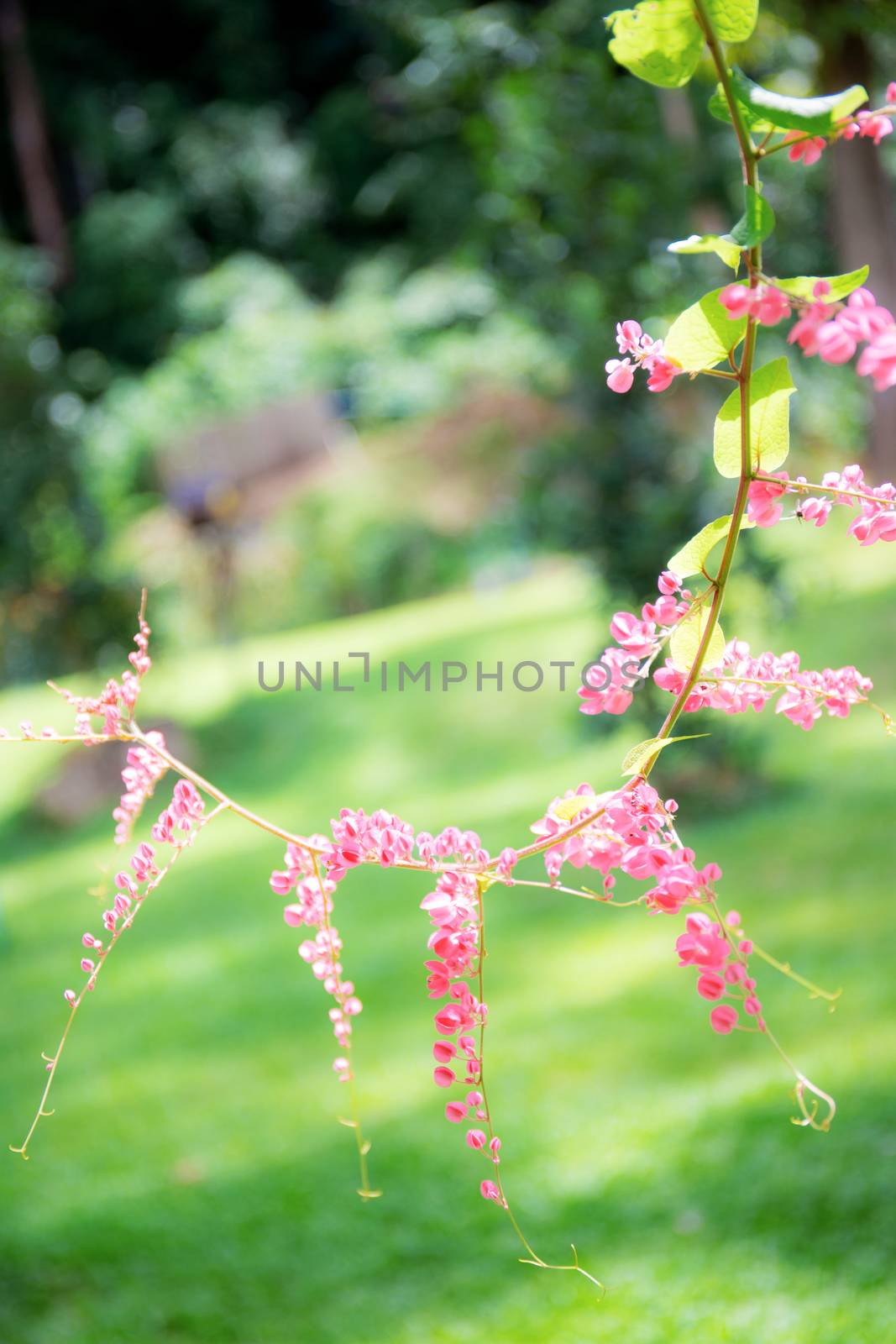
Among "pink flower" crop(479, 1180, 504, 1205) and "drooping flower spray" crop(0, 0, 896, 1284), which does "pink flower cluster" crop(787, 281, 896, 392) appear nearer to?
"drooping flower spray" crop(0, 0, 896, 1284)

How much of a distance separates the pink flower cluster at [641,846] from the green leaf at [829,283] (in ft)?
0.73

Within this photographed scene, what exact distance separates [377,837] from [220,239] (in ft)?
40.4

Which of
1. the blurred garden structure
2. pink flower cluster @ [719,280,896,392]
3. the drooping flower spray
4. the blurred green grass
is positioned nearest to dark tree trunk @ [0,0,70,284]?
the blurred garden structure

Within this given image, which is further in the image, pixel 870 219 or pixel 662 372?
pixel 870 219

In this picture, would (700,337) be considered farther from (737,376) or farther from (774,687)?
(774,687)

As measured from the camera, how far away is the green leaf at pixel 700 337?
509 millimetres

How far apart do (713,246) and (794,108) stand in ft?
0.18

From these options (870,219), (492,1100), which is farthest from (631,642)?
(870,219)

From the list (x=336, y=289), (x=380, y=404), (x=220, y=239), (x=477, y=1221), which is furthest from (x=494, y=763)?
(x=220, y=239)

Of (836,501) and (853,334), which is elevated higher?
(853,334)

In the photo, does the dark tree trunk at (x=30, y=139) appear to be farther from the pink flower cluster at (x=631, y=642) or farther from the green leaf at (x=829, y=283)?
the green leaf at (x=829, y=283)

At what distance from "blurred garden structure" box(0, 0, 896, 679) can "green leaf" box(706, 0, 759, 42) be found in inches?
118

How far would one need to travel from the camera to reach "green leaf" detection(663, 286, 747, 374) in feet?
1.67

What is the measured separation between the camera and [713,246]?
45 centimetres
